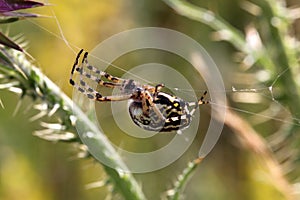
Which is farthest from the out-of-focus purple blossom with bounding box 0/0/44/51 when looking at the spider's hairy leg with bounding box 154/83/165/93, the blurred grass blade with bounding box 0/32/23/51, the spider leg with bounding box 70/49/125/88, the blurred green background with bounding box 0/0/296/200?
the blurred green background with bounding box 0/0/296/200

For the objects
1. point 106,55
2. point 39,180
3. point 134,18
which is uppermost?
point 134,18

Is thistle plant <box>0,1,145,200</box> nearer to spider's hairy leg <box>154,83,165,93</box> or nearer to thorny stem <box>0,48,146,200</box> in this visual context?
thorny stem <box>0,48,146,200</box>

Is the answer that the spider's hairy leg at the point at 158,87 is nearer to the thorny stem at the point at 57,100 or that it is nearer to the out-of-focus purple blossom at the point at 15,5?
the thorny stem at the point at 57,100

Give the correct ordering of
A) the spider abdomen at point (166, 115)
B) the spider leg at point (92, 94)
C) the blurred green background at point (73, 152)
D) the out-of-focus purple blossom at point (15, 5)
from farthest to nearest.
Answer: the blurred green background at point (73, 152)
the spider leg at point (92, 94)
the spider abdomen at point (166, 115)
the out-of-focus purple blossom at point (15, 5)

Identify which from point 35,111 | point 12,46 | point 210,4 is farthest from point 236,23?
point 12,46

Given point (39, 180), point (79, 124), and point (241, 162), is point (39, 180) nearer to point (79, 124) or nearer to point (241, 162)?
point (241, 162)

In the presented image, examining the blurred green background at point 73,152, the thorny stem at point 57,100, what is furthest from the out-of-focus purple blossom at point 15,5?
the blurred green background at point 73,152
